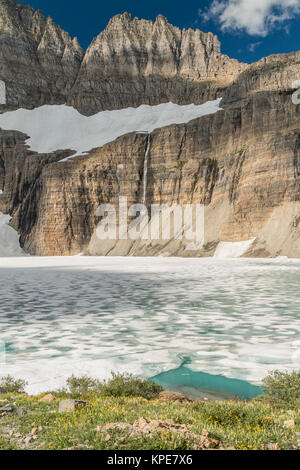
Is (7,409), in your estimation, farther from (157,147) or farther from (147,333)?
(157,147)

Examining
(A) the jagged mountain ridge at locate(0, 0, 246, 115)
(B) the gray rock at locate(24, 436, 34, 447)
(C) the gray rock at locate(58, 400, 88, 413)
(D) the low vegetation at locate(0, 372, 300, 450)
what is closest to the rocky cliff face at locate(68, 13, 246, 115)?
(A) the jagged mountain ridge at locate(0, 0, 246, 115)

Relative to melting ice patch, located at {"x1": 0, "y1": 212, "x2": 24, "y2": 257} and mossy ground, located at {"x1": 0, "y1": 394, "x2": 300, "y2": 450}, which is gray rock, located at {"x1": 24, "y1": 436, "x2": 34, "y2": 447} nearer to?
mossy ground, located at {"x1": 0, "y1": 394, "x2": 300, "y2": 450}

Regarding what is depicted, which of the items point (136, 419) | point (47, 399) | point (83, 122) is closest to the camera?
point (136, 419)

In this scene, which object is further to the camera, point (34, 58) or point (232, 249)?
point (34, 58)

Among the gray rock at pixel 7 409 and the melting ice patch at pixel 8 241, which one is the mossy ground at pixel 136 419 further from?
the melting ice patch at pixel 8 241

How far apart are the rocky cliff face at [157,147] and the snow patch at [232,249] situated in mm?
1333

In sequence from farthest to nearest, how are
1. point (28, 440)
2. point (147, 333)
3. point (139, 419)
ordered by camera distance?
point (147, 333) < point (139, 419) < point (28, 440)

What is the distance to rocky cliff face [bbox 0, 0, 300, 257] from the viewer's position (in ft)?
216

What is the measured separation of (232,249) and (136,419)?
6042cm

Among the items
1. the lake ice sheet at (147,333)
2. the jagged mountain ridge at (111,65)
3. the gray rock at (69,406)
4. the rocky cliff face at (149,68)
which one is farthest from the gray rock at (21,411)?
the rocky cliff face at (149,68)

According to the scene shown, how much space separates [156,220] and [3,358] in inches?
2791

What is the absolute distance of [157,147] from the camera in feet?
295

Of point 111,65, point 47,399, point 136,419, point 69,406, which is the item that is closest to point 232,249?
point 47,399

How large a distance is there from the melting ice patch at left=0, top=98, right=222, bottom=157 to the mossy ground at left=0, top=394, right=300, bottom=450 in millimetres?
105680
